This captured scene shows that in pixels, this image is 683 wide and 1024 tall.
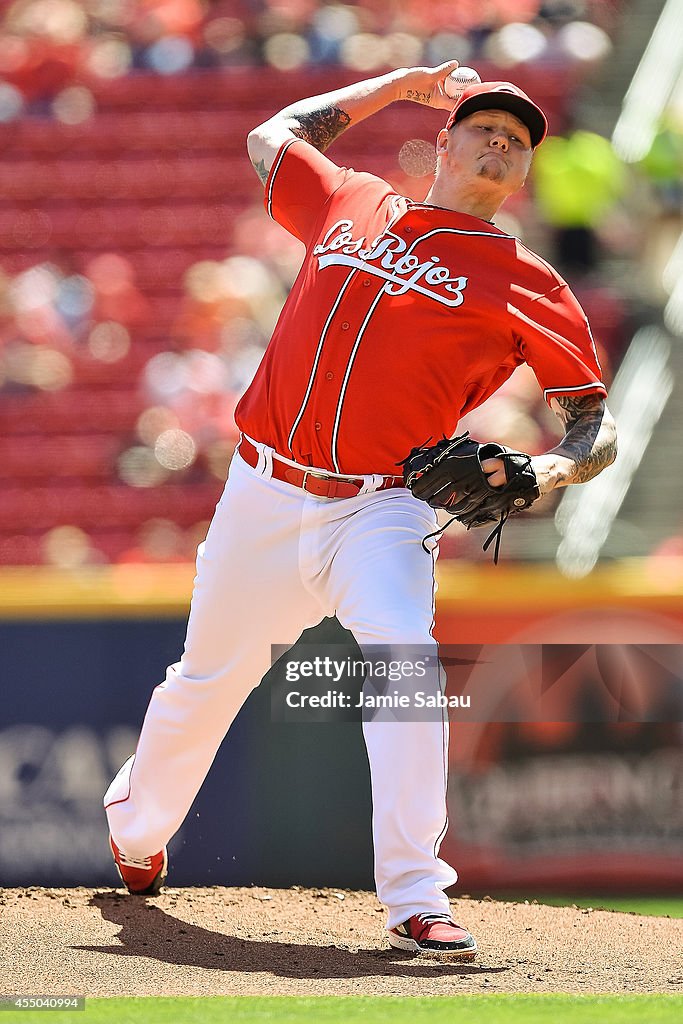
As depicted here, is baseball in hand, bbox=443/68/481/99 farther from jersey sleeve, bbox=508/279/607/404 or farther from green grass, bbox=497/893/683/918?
green grass, bbox=497/893/683/918

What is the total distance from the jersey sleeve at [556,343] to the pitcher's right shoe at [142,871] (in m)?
1.62

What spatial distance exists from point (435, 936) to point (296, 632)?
79 cm

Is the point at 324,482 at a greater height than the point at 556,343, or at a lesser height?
lesser

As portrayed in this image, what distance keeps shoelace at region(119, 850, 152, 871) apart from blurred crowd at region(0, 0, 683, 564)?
2.84 m

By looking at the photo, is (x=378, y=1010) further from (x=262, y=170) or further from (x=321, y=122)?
(x=321, y=122)

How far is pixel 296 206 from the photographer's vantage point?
3.43m

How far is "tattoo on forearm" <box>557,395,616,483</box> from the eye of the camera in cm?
296

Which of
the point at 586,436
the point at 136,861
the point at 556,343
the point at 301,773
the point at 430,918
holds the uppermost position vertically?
the point at 556,343

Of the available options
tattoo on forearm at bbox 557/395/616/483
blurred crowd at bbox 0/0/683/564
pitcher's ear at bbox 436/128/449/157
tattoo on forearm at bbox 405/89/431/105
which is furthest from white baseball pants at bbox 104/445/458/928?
blurred crowd at bbox 0/0/683/564

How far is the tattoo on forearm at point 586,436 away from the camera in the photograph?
2.96 meters

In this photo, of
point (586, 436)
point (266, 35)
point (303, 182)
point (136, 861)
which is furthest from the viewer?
point (266, 35)

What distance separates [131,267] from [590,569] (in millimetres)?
3576

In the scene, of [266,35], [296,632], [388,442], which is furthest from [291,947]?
[266,35]

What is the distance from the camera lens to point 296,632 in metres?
3.33
